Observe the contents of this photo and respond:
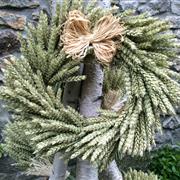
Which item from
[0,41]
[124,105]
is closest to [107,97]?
[124,105]

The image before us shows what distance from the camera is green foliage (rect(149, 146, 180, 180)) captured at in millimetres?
2211

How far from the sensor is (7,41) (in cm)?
179

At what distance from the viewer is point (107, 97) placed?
3.31 feet

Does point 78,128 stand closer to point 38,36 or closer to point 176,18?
point 38,36

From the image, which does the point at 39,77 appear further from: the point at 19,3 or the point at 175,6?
the point at 175,6

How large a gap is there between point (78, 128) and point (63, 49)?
0.58 ft

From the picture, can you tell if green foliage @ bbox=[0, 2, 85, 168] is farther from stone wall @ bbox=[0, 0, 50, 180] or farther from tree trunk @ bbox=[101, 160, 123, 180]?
stone wall @ bbox=[0, 0, 50, 180]

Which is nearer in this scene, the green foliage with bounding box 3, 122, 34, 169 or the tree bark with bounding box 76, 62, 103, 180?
the tree bark with bounding box 76, 62, 103, 180

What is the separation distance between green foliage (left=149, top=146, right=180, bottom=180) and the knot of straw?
150cm

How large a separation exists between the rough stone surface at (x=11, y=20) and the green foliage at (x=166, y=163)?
1.09 m

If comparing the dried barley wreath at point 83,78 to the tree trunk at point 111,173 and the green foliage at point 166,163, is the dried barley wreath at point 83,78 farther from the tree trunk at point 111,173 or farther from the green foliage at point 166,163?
the green foliage at point 166,163

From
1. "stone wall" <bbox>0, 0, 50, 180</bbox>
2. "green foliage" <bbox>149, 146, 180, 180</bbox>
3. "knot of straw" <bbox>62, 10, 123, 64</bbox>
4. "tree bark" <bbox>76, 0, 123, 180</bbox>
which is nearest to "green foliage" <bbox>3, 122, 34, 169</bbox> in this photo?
"tree bark" <bbox>76, 0, 123, 180</bbox>

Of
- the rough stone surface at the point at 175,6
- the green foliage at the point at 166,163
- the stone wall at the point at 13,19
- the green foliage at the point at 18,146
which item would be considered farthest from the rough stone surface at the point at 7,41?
the green foliage at the point at 166,163

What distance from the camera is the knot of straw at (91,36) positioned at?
2.70 ft
